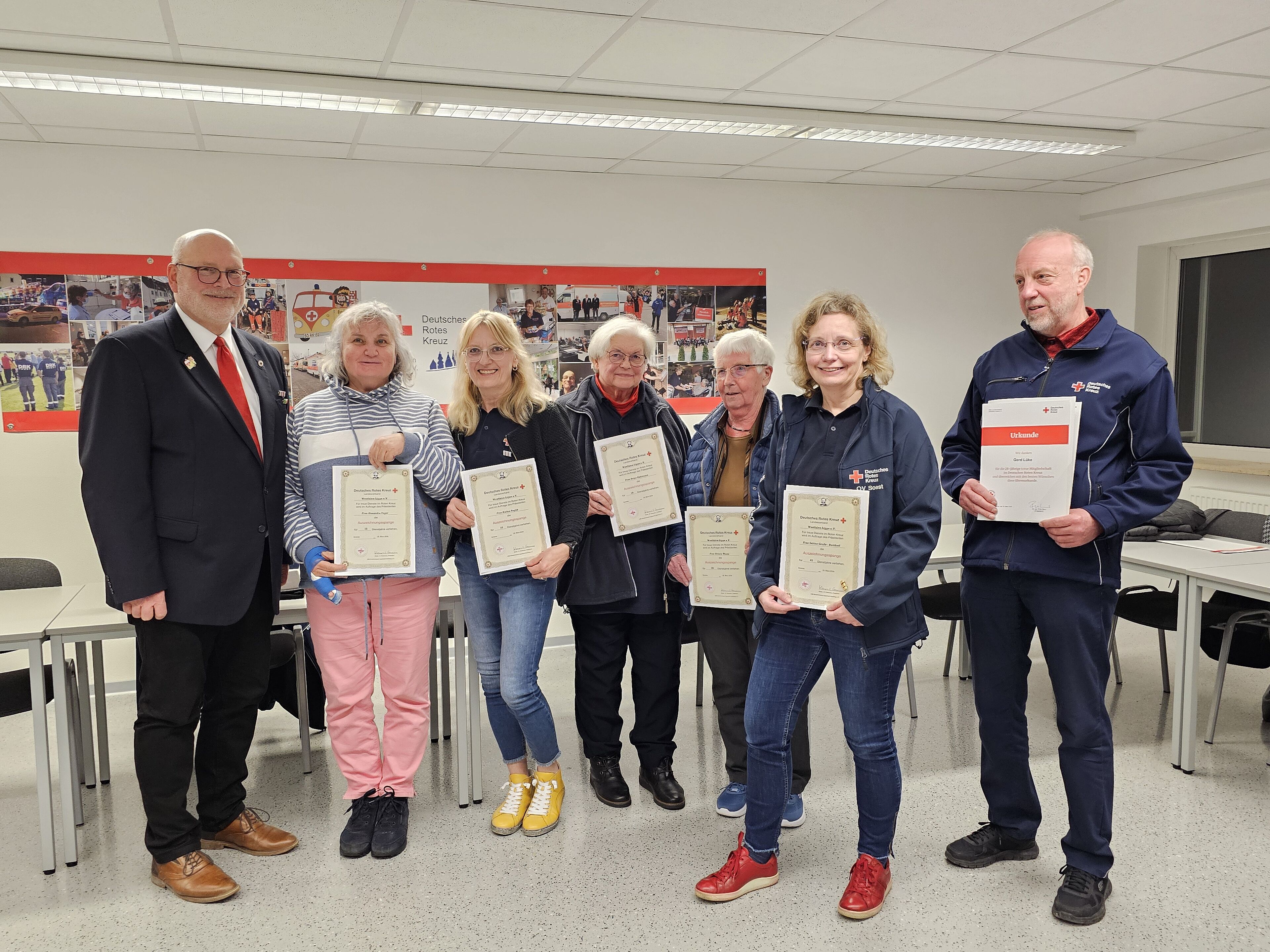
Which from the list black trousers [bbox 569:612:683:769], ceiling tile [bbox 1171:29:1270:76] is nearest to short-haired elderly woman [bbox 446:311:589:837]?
black trousers [bbox 569:612:683:769]

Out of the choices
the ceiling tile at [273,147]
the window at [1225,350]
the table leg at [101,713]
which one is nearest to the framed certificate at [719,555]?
the table leg at [101,713]

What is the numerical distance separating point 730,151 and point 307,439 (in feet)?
10.5

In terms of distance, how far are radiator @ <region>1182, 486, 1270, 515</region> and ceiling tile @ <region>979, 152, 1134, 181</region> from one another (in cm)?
208

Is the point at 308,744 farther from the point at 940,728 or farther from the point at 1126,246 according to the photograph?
the point at 1126,246

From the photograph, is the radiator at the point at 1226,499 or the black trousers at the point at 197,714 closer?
the black trousers at the point at 197,714

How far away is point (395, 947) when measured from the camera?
7.77ft

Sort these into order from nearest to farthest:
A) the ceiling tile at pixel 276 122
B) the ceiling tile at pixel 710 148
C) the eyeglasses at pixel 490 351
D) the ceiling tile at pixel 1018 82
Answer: the eyeglasses at pixel 490 351 → the ceiling tile at pixel 1018 82 → the ceiling tile at pixel 276 122 → the ceiling tile at pixel 710 148

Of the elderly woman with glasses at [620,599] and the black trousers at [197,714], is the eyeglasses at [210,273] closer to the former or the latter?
the black trousers at [197,714]

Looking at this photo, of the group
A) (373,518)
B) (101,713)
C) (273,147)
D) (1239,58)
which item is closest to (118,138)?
(273,147)

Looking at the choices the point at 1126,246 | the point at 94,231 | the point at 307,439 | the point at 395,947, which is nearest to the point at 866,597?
the point at 395,947

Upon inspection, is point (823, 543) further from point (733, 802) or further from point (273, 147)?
point (273, 147)

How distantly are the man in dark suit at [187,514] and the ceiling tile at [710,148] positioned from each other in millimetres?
2745

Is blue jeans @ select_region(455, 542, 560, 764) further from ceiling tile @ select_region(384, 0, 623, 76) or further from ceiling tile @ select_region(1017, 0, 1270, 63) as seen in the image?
ceiling tile @ select_region(1017, 0, 1270, 63)

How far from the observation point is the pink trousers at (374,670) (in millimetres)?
2787
